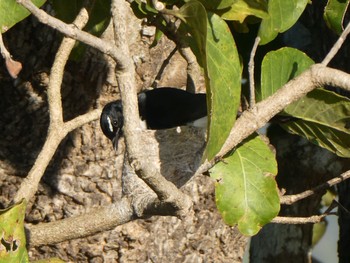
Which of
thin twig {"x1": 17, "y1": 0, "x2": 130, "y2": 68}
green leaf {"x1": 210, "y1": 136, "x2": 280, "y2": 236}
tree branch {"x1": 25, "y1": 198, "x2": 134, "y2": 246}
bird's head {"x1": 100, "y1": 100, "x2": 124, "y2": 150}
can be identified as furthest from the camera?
bird's head {"x1": 100, "y1": 100, "x2": 124, "y2": 150}

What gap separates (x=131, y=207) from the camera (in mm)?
1994

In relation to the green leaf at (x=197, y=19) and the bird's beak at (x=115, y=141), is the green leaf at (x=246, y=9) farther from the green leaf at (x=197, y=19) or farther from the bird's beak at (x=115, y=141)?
the bird's beak at (x=115, y=141)

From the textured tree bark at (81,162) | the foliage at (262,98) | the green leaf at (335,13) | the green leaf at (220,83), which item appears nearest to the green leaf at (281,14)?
the foliage at (262,98)

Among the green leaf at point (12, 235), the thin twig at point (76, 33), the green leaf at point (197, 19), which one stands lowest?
the green leaf at point (12, 235)

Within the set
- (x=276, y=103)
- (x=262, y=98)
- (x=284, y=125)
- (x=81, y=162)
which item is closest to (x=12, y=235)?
(x=276, y=103)

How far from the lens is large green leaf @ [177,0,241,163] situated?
5.49 feet

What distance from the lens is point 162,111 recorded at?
3.63m

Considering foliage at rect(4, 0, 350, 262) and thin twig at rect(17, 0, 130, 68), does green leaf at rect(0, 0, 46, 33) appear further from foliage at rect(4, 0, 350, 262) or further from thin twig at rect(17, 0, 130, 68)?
thin twig at rect(17, 0, 130, 68)

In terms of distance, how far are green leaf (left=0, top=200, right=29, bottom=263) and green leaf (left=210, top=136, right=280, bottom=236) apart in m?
0.56

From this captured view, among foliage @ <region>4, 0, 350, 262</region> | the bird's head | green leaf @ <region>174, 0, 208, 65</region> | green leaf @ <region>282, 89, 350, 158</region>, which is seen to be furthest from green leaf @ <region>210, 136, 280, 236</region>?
the bird's head

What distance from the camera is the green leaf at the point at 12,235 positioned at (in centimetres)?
171

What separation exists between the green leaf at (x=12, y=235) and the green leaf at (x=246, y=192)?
0.56 m

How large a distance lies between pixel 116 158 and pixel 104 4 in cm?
56

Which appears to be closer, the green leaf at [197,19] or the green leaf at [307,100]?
the green leaf at [197,19]
